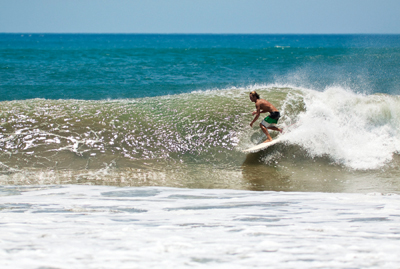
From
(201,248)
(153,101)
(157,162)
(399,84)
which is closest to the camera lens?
(201,248)

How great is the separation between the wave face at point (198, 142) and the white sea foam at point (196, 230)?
49.6 inches

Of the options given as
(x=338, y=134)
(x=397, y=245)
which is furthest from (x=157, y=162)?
(x=397, y=245)

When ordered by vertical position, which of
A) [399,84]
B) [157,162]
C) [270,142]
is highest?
[399,84]

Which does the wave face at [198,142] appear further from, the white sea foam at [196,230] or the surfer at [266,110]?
the white sea foam at [196,230]

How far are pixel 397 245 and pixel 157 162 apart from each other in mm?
5239

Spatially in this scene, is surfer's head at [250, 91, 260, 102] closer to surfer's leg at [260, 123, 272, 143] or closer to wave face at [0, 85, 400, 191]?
surfer's leg at [260, 123, 272, 143]

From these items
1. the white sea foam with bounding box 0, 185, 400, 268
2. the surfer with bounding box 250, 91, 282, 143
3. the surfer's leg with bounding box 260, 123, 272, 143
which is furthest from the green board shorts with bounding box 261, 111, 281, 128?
the white sea foam with bounding box 0, 185, 400, 268

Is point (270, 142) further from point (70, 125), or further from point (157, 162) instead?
point (70, 125)

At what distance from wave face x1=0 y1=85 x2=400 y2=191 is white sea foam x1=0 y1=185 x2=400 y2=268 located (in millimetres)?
1261

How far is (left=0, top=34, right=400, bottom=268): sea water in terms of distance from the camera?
309 cm

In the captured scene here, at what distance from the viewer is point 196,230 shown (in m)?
3.69

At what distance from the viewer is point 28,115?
938cm

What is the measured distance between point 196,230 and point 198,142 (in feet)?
15.8

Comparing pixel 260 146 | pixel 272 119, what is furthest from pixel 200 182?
pixel 272 119
